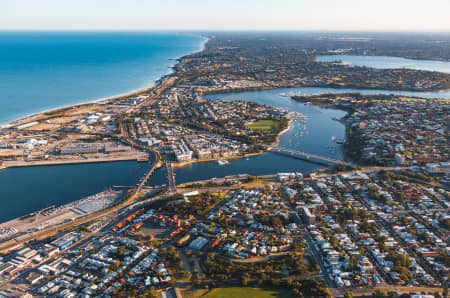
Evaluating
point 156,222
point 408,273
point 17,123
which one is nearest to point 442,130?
point 408,273

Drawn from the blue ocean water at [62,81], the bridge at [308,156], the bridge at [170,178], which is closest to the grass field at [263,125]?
the bridge at [308,156]

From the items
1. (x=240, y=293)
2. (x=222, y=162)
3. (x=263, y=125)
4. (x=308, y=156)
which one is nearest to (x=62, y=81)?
(x=263, y=125)

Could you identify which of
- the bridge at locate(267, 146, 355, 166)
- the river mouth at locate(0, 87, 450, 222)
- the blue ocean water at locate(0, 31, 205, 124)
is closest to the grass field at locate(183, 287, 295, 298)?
the river mouth at locate(0, 87, 450, 222)

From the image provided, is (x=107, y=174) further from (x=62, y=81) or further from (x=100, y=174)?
(x=62, y=81)

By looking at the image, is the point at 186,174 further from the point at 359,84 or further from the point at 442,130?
the point at 359,84

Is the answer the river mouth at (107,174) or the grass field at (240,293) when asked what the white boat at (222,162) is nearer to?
the river mouth at (107,174)

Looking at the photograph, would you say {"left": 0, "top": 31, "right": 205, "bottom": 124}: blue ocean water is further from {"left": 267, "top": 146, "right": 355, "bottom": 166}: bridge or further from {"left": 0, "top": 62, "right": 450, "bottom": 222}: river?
{"left": 267, "top": 146, "right": 355, "bottom": 166}: bridge
